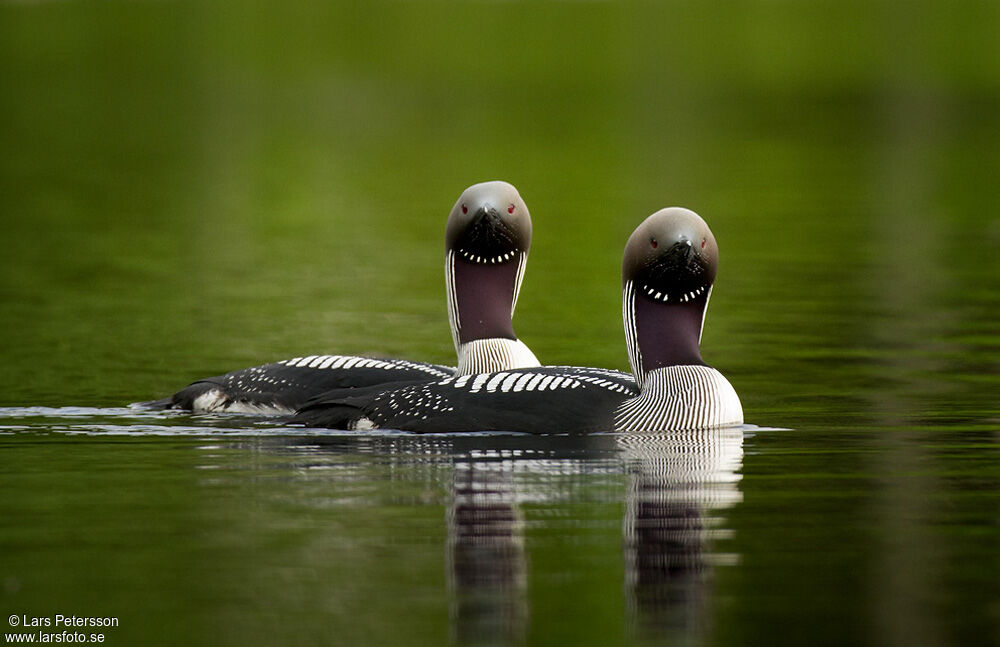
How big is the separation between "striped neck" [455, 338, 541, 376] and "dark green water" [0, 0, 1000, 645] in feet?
3.56

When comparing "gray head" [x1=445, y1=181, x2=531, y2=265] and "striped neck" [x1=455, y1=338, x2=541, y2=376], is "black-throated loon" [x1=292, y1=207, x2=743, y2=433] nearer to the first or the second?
"striped neck" [x1=455, y1=338, x2=541, y2=376]

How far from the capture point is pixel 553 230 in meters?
24.3

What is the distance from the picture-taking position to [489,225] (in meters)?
10.5

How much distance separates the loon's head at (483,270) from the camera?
34.8 feet

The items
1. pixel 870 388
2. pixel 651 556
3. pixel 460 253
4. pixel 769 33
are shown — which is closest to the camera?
pixel 651 556

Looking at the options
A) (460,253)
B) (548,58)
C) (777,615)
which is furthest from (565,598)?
(548,58)

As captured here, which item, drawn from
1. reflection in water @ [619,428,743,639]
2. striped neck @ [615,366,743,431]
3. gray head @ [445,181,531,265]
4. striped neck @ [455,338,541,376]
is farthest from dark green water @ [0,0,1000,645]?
gray head @ [445,181,531,265]

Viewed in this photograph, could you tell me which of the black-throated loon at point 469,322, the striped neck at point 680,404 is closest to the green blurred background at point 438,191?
the striped neck at point 680,404

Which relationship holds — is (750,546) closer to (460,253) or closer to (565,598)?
(565,598)

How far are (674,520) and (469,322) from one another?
3.54 metres

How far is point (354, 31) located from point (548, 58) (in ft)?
59.3

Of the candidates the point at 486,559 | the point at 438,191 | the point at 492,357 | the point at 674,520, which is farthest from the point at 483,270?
the point at 438,191

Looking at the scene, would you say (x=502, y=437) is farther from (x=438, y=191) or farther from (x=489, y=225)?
(x=438, y=191)

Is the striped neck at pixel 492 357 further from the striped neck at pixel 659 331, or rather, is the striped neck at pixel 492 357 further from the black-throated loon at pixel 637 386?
the striped neck at pixel 659 331
